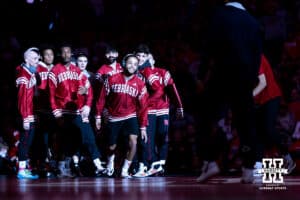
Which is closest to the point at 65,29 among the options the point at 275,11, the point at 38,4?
the point at 38,4

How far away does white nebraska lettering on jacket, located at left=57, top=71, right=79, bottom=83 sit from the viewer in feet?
30.4

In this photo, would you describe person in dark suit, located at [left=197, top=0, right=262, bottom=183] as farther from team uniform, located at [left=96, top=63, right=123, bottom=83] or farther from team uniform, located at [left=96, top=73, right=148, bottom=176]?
team uniform, located at [left=96, top=63, right=123, bottom=83]

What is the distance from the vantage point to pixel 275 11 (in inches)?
486

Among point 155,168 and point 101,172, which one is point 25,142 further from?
point 155,168

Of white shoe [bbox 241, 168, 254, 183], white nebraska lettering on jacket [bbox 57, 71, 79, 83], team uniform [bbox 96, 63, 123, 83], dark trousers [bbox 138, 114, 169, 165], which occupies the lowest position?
white shoe [bbox 241, 168, 254, 183]

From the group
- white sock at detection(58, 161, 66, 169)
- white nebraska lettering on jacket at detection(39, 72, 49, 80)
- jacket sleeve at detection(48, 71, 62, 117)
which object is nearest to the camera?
jacket sleeve at detection(48, 71, 62, 117)

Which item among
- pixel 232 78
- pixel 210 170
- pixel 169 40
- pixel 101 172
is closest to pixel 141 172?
pixel 101 172

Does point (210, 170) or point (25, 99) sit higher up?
point (25, 99)

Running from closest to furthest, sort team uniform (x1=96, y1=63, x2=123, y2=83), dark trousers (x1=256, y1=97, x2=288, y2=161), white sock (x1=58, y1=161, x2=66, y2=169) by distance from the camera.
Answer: dark trousers (x1=256, y1=97, x2=288, y2=161)
white sock (x1=58, y1=161, x2=66, y2=169)
team uniform (x1=96, y1=63, x2=123, y2=83)

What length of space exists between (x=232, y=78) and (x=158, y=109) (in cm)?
419

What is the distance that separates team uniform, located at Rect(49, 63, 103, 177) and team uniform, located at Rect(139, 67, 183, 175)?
0.82 meters

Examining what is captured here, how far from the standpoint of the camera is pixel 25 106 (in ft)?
29.9

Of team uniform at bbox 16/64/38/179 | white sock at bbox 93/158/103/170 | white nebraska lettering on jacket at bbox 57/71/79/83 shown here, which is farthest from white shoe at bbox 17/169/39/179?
white nebraska lettering on jacket at bbox 57/71/79/83

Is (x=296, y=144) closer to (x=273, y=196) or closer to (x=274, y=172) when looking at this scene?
(x=274, y=172)
